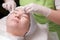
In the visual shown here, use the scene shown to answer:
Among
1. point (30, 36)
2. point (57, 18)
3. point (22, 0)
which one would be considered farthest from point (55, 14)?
point (22, 0)

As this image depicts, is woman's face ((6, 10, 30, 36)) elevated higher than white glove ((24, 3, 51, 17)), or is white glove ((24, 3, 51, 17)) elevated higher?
white glove ((24, 3, 51, 17))

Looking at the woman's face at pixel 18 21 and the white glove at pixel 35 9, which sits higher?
the white glove at pixel 35 9

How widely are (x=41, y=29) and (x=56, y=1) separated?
0.95ft

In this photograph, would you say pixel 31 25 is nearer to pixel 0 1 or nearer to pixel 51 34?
pixel 51 34

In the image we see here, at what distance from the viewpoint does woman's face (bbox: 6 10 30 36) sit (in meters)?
1.04

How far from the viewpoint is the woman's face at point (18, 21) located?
3.43 feet

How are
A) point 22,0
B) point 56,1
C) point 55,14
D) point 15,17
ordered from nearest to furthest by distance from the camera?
1. point 15,17
2. point 55,14
3. point 56,1
4. point 22,0

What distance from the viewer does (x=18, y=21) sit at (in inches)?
42.0

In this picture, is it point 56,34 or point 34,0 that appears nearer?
point 56,34

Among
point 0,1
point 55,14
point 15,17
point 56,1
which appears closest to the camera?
point 15,17

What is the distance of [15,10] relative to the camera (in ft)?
3.75

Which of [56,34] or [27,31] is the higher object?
[27,31]

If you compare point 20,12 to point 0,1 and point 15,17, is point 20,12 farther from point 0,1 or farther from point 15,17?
point 0,1

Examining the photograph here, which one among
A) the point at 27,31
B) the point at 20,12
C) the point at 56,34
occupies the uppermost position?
the point at 20,12
